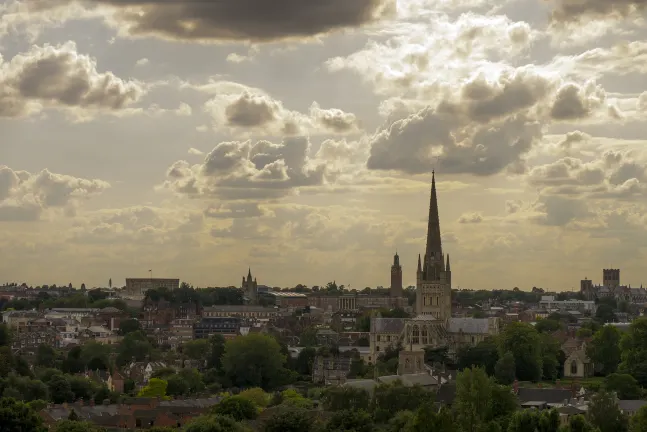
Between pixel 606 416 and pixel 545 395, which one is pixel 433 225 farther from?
pixel 606 416

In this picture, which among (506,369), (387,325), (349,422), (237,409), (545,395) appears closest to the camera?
(349,422)

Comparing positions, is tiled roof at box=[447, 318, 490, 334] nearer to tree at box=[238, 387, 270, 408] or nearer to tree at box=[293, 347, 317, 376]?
→ tree at box=[293, 347, 317, 376]

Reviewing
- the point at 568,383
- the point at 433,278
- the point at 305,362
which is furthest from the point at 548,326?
the point at 568,383

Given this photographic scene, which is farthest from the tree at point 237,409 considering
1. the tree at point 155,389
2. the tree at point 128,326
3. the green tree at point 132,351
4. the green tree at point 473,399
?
the tree at point 128,326

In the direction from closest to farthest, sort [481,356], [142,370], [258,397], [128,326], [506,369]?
1. [258,397]
2. [506,369]
3. [481,356]
4. [142,370]
5. [128,326]

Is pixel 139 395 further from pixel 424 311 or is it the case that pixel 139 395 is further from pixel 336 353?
pixel 424 311

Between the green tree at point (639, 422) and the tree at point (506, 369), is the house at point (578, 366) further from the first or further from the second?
the green tree at point (639, 422)

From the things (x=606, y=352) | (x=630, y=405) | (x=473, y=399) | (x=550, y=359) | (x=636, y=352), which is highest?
(x=636, y=352)

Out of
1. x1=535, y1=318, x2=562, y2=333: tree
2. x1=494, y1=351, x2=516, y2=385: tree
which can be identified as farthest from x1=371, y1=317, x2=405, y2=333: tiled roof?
x1=535, y1=318, x2=562, y2=333: tree
